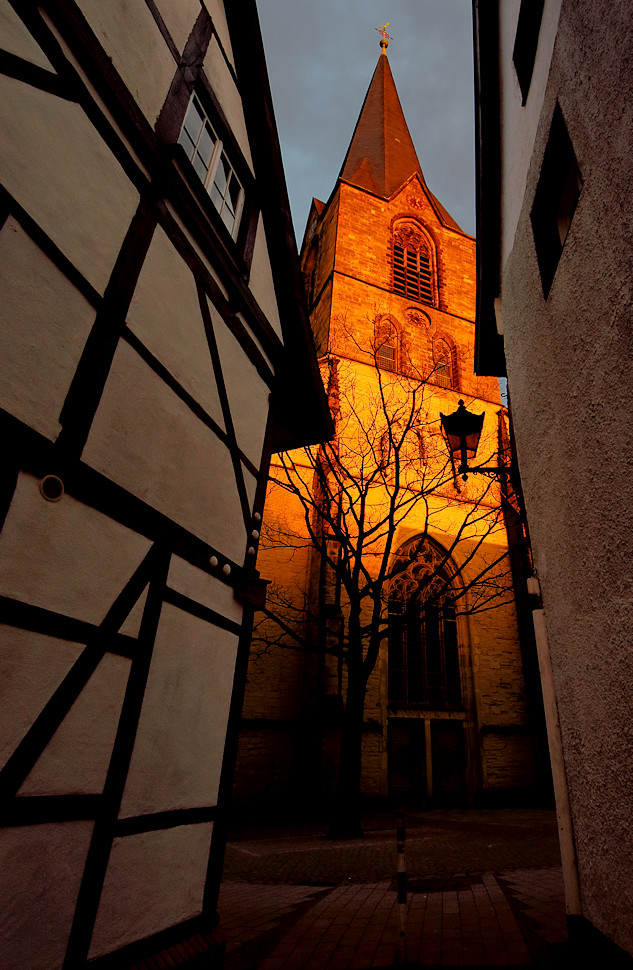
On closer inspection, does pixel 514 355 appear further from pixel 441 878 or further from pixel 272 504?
pixel 272 504

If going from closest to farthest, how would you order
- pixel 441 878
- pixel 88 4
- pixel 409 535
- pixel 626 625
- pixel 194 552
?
pixel 626 625
pixel 88 4
pixel 194 552
pixel 441 878
pixel 409 535

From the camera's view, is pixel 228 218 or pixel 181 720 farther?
pixel 228 218

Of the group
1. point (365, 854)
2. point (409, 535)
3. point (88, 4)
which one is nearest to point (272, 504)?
point (409, 535)

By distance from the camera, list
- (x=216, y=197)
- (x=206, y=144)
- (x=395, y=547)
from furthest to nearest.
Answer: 1. (x=395, y=547)
2. (x=216, y=197)
3. (x=206, y=144)

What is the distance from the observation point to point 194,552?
3.81 meters

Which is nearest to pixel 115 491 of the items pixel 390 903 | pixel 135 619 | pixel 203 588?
pixel 135 619

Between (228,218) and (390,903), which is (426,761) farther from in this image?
(228,218)

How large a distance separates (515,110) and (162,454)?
4.52 meters

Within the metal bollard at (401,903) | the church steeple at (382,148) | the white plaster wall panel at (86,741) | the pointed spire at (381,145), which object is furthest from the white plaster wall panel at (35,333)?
the pointed spire at (381,145)

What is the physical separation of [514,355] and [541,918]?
451 centimetres

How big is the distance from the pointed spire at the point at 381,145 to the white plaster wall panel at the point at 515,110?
20184 millimetres

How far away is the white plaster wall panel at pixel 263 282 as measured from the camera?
555 centimetres

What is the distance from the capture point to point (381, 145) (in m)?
27.8

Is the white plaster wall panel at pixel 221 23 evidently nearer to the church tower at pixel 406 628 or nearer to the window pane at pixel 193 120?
the window pane at pixel 193 120
